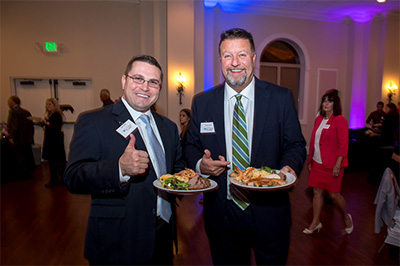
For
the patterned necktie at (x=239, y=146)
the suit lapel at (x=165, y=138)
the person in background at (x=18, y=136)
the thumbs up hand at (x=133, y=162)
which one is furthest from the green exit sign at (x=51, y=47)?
the thumbs up hand at (x=133, y=162)

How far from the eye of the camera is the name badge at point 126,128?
4.54ft

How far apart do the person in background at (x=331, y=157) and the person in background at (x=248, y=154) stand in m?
1.83

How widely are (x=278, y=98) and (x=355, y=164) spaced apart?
233 inches

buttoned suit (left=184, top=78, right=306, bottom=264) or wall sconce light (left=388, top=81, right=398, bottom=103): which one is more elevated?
wall sconce light (left=388, top=81, right=398, bottom=103)

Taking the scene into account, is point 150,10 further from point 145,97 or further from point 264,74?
point 145,97

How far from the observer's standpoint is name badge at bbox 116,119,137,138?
54.5 inches

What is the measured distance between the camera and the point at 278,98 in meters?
1.66

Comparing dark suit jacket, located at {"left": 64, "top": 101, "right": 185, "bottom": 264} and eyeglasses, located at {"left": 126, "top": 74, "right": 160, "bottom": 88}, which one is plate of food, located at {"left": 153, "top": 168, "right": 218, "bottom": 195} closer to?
dark suit jacket, located at {"left": 64, "top": 101, "right": 185, "bottom": 264}

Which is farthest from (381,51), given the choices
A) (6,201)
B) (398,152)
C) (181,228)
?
(6,201)

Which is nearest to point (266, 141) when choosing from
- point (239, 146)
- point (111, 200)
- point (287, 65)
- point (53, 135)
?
point (239, 146)

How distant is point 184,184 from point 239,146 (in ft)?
1.45

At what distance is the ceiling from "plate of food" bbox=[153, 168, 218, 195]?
7030 millimetres

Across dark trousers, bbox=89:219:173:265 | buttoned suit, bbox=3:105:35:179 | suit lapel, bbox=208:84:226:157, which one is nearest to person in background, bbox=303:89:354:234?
suit lapel, bbox=208:84:226:157

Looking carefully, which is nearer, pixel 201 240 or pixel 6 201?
pixel 201 240
